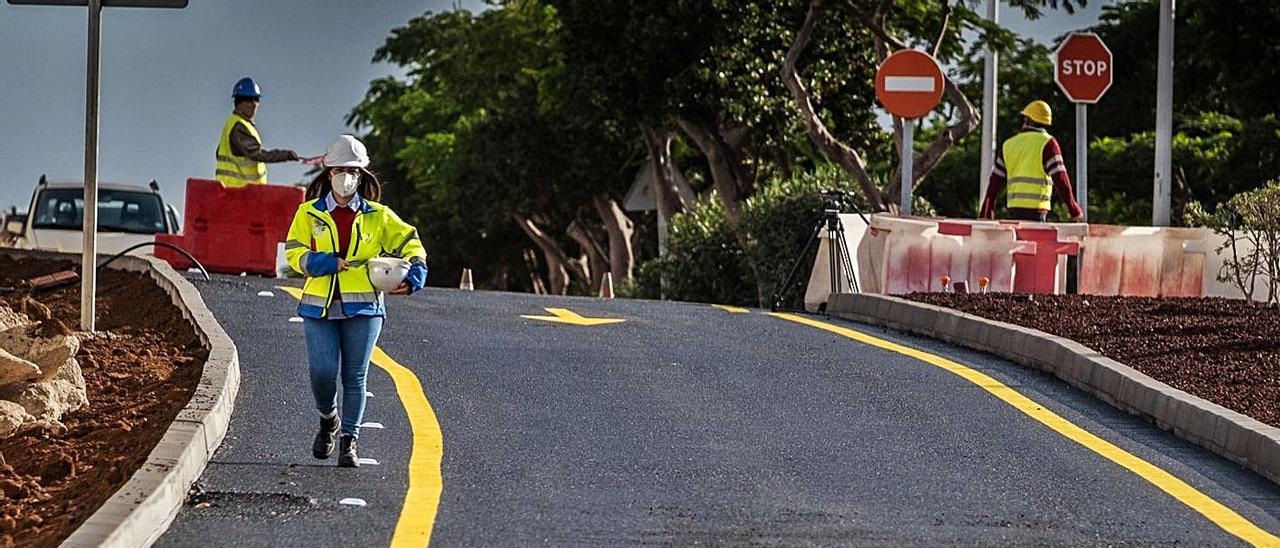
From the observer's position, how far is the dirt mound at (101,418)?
953cm

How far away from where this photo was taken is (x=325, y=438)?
10.8m

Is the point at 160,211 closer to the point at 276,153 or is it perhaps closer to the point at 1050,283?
the point at 276,153

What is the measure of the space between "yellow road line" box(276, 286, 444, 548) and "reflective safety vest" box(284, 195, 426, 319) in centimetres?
83

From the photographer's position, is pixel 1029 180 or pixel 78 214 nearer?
pixel 1029 180

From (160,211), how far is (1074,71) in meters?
12.2

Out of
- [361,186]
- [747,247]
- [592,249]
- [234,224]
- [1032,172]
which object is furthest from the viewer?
[592,249]

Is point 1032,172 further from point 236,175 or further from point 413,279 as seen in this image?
point 413,279

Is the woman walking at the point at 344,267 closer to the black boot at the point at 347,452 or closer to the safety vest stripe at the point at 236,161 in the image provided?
the black boot at the point at 347,452

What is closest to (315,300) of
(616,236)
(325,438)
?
(325,438)

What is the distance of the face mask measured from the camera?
10.5m

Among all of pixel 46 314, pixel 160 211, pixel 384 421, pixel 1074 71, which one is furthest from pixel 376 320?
pixel 160 211

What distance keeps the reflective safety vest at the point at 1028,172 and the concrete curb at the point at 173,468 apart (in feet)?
31.8

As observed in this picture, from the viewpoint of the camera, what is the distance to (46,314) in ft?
44.9

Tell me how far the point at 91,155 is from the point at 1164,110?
17.2m
